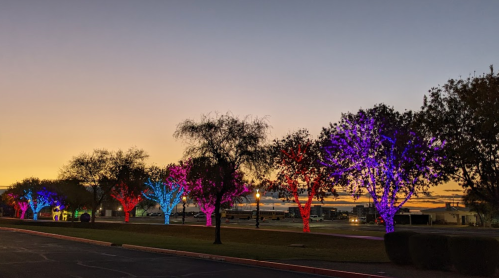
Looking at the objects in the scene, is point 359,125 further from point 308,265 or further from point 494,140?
point 308,265

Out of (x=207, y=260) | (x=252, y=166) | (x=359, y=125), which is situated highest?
(x=359, y=125)

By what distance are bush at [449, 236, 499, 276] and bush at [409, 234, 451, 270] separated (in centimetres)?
62

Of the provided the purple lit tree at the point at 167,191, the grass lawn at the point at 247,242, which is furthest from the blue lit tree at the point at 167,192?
the grass lawn at the point at 247,242

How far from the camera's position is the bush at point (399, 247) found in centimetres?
1705

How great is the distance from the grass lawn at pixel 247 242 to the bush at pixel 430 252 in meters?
3.14

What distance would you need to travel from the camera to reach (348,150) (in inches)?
1310

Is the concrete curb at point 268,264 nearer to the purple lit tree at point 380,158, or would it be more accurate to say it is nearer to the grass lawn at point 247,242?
the grass lawn at point 247,242

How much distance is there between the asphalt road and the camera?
47.3 ft

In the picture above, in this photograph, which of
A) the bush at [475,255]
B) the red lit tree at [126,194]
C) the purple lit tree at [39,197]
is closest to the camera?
the bush at [475,255]

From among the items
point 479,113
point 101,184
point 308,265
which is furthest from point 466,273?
point 101,184

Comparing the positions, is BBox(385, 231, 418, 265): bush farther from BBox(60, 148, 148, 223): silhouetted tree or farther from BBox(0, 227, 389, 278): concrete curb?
BBox(60, 148, 148, 223): silhouetted tree

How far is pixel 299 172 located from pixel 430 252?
84.8 ft

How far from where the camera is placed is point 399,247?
17250 millimetres

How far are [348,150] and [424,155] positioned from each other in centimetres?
815
